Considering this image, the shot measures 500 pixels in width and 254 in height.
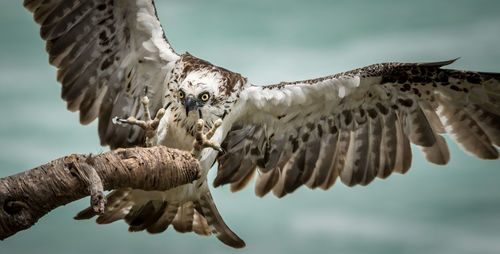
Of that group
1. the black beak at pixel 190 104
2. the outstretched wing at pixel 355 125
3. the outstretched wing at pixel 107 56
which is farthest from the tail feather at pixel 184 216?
the black beak at pixel 190 104

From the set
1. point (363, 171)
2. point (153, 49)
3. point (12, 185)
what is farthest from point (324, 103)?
point (12, 185)

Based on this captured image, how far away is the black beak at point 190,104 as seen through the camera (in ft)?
18.2

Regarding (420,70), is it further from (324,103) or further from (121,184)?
(121,184)

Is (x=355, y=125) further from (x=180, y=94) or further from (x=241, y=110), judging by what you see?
(x=180, y=94)

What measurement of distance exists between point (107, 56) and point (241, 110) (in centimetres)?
140

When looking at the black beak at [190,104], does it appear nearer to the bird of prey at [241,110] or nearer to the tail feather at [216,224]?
the bird of prey at [241,110]

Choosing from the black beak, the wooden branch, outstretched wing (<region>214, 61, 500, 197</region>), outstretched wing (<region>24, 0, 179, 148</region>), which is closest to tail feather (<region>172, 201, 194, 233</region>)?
outstretched wing (<region>214, 61, 500, 197</region>)

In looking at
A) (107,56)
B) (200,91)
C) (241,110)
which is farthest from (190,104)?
(107,56)

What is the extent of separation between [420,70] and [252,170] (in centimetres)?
195

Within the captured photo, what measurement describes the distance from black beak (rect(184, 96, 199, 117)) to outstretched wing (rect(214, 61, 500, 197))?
46cm

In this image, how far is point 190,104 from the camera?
5.55 meters

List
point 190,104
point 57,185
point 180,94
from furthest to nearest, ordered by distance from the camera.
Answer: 1. point 180,94
2. point 190,104
3. point 57,185

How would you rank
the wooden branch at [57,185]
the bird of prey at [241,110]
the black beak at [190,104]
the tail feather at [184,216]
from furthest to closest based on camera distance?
the tail feather at [184,216] → the bird of prey at [241,110] → the black beak at [190,104] → the wooden branch at [57,185]

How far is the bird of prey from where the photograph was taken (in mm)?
5871
